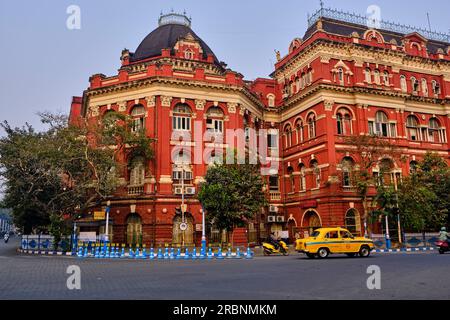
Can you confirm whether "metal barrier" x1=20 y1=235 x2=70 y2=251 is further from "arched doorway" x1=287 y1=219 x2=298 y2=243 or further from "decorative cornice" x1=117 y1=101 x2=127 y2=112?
"arched doorway" x1=287 y1=219 x2=298 y2=243

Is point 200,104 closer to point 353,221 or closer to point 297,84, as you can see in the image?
point 297,84

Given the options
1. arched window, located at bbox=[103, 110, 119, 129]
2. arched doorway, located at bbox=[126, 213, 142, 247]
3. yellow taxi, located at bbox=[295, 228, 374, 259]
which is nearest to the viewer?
yellow taxi, located at bbox=[295, 228, 374, 259]

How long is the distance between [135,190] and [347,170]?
19448 millimetres

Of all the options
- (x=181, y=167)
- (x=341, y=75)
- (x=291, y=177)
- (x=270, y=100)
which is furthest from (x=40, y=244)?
(x=341, y=75)

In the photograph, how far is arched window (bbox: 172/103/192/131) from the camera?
1335 inches

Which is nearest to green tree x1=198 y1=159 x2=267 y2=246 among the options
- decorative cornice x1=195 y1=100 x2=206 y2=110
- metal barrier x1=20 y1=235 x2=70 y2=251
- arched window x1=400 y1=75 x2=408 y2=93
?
decorative cornice x1=195 y1=100 x2=206 y2=110

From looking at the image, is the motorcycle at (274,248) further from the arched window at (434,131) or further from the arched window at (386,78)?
the arched window at (434,131)

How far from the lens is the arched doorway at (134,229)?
104ft

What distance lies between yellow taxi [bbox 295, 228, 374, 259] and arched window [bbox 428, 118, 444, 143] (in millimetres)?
24502

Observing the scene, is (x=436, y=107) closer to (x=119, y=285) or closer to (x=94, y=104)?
(x=94, y=104)

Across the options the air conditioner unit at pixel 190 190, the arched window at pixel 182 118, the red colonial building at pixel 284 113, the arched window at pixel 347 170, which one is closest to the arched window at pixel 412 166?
the red colonial building at pixel 284 113

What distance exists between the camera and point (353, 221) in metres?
34.6

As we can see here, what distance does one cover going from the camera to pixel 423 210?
30984mm

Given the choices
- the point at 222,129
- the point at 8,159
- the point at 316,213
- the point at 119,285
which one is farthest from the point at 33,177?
the point at 316,213
